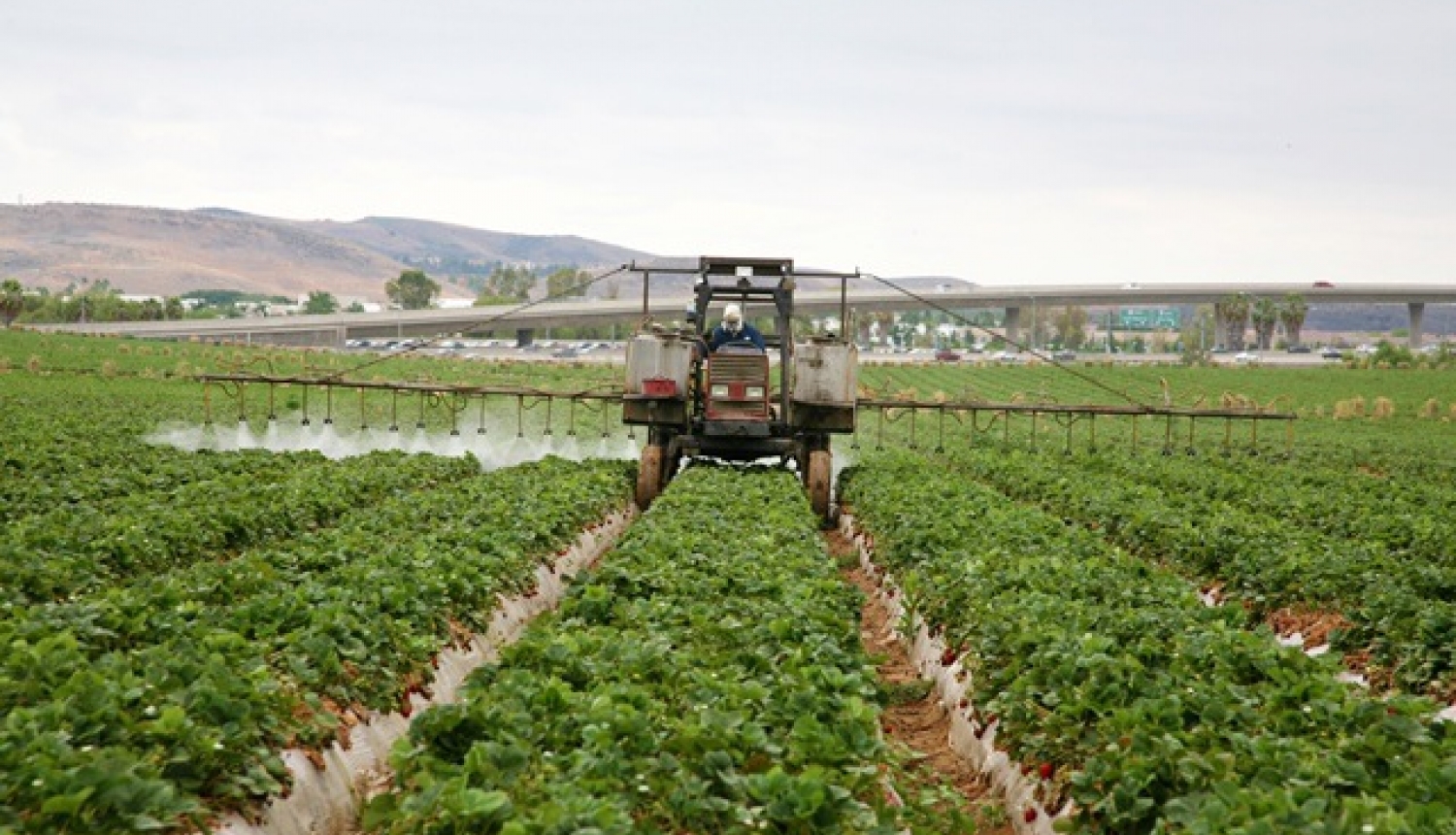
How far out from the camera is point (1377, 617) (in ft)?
34.8

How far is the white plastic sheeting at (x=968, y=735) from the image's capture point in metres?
7.66

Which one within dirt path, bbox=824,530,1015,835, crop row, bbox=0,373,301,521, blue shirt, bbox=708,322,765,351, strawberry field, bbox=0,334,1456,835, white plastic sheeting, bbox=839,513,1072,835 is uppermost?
blue shirt, bbox=708,322,765,351

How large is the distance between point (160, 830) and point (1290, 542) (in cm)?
1087

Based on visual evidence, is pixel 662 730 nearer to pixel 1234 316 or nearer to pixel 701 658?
pixel 701 658

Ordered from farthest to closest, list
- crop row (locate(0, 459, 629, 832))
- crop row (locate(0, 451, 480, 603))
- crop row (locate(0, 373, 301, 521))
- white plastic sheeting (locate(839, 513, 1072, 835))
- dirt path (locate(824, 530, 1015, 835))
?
crop row (locate(0, 373, 301, 521)) < crop row (locate(0, 451, 480, 603)) < dirt path (locate(824, 530, 1015, 835)) < white plastic sheeting (locate(839, 513, 1072, 835)) < crop row (locate(0, 459, 629, 832))

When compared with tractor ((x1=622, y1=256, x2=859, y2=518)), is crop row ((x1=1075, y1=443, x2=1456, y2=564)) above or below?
below

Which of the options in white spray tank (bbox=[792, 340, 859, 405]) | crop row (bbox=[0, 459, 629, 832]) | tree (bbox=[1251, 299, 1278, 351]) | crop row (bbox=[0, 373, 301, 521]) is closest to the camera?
crop row (bbox=[0, 459, 629, 832])

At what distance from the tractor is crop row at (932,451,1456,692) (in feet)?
10.6

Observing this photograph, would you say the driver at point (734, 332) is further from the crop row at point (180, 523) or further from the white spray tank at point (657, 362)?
the crop row at point (180, 523)

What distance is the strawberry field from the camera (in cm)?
580

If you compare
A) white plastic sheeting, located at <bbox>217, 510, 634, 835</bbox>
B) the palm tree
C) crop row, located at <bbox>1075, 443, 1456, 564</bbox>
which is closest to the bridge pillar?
the palm tree

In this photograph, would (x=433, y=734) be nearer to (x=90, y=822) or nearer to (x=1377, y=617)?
(x=90, y=822)

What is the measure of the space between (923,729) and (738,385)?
992cm

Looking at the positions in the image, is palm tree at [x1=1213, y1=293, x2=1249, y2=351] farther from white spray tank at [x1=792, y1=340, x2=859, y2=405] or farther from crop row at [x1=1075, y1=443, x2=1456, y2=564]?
white spray tank at [x1=792, y1=340, x2=859, y2=405]
